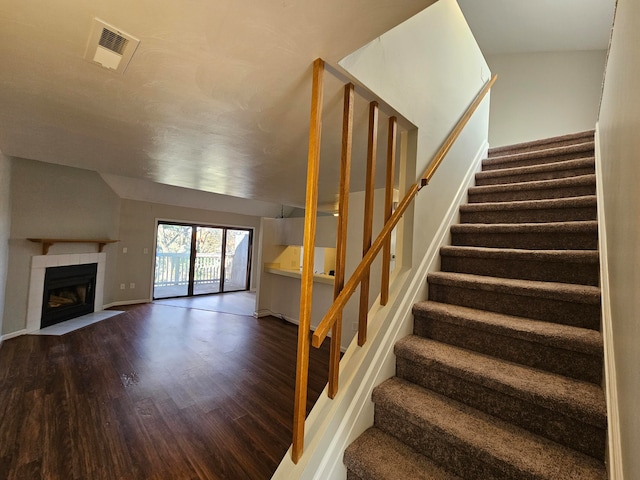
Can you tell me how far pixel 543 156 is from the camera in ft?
8.00

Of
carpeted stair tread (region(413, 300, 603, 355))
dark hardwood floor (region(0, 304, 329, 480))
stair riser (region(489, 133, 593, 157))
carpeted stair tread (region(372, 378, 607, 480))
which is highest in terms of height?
stair riser (region(489, 133, 593, 157))

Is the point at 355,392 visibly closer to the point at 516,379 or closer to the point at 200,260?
the point at 516,379

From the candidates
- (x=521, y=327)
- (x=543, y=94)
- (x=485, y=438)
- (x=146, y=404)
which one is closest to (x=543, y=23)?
(x=543, y=94)

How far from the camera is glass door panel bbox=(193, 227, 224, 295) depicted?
706cm

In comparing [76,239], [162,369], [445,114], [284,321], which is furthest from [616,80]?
[76,239]

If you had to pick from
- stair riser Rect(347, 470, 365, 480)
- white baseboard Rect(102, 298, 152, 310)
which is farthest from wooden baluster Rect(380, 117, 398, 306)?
white baseboard Rect(102, 298, 152, 310)

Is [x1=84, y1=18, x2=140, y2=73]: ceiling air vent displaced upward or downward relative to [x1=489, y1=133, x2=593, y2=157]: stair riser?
downward

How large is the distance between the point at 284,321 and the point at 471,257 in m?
3.85

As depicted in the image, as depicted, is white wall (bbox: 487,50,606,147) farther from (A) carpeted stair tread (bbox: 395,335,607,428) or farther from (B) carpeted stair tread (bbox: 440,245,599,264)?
(A) carpeted stair tread (bbox: 395,335,607,428)

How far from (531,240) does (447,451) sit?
1.45 m

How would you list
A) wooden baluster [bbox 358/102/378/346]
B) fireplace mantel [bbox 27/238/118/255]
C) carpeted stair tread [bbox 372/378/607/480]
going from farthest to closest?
fireplace mantel [bbox 27/238/118/255] < wooden baluster [bbox 358/102/378/346] < carpeted stair tread [bbox 372/378/607/480]

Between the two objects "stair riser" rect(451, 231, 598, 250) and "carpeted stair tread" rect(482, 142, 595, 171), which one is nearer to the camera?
"stair riser" rect(451, 231, 598, 250)

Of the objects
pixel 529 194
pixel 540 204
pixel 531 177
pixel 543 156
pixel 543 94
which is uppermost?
pixel 543 94

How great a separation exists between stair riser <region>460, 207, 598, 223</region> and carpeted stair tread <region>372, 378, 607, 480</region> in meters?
1.47
